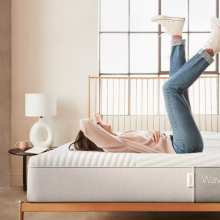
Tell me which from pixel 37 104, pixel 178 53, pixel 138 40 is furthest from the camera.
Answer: pixel 138 40

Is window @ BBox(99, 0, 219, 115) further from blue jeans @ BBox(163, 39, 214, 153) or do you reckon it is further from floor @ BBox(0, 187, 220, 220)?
blue jeans @ BBox(163, 39, 214, 153)

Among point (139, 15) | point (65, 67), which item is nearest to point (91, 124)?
point (65, 67)

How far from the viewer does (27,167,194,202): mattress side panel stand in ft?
4.00

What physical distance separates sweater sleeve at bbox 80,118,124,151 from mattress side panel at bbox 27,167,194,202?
180 mm

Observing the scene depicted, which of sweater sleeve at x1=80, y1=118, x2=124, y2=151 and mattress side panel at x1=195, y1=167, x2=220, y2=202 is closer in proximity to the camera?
mattress side panel at x1=195, y1=167, x2=220, y2=202

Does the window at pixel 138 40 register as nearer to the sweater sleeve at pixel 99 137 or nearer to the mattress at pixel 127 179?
the sweater sleeve at pixel 99 137

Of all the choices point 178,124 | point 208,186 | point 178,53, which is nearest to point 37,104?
point 178,53

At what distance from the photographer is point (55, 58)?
323cm

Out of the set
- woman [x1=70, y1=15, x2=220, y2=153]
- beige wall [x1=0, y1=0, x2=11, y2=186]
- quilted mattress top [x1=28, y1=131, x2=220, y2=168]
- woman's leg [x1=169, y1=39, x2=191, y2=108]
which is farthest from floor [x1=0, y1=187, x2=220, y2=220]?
beige wall [x1=0, y1=0, x2=11, y2=186]

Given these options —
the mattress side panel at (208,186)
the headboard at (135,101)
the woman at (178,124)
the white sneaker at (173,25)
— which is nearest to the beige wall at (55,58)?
the headboard at (135,101)

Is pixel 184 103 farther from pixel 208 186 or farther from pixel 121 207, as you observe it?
pixel 121 207

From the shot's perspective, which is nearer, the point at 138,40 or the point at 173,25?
the point at 173,25

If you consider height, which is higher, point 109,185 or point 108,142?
point 108,142

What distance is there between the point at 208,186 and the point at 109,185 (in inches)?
17.8
